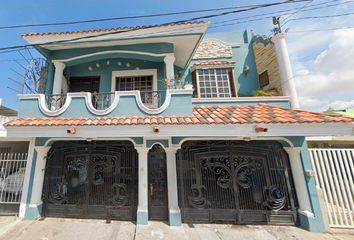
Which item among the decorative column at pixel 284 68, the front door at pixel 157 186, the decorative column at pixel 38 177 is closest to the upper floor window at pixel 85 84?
the decorative column at pixel 38 177

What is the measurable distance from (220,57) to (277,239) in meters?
9.23

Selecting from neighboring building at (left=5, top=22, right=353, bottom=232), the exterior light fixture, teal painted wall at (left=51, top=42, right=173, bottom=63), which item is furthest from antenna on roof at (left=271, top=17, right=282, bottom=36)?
teal painted wall at (left=51, top=42, right=173, bottom=63)

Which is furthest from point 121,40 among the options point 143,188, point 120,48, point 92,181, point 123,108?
point 143,188

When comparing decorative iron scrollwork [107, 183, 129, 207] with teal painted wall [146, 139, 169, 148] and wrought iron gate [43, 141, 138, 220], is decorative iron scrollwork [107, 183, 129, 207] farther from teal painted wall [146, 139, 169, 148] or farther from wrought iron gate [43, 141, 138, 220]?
teal painted wall [146, 139, 169, 148]

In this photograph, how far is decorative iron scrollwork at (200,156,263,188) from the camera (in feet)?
17.6

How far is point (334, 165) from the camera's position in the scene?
5402 mm

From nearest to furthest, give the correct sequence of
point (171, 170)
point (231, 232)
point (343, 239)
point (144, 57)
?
point (343, 239) < point (231, 232) < point (171, 170) < point (144, 57)

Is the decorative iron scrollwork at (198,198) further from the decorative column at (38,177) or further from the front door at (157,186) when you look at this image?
the decorative column at (38,177)

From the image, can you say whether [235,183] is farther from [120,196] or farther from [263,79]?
[263,79]

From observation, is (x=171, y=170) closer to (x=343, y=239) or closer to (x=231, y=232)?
(x=231, y=232)

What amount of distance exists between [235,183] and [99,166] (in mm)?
5522

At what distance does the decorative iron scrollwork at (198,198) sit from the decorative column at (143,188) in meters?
1.66

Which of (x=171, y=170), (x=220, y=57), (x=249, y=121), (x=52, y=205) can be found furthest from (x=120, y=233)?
(x=220, y=57)

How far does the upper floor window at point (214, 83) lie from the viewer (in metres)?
8.15
